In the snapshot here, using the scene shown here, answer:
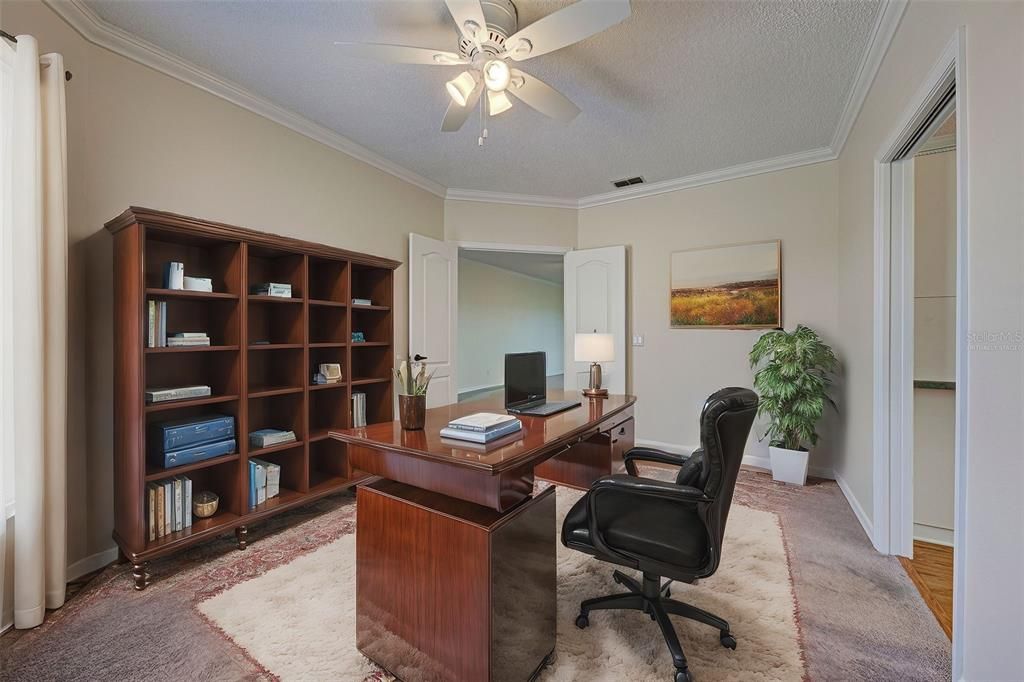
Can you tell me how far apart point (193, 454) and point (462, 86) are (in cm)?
237

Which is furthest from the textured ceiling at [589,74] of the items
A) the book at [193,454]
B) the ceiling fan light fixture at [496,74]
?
the book at [193,454]

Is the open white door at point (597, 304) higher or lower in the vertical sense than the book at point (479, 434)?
higher

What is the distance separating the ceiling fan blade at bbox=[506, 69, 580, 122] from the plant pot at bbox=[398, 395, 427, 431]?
160 cm

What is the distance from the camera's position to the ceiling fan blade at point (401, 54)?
177 centimetres

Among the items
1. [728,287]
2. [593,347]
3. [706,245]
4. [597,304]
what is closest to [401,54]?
[593,347]

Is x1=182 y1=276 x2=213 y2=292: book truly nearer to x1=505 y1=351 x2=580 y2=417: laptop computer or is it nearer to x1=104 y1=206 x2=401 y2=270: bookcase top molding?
x1=104 y1=206 x2=401 y2=270: bookcase top molding

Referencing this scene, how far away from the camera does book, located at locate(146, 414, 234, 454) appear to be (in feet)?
6.91

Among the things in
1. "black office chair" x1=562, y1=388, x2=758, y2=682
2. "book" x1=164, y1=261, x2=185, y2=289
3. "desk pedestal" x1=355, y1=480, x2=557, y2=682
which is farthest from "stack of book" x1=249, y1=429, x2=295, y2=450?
"black office chair" x1=562, y1=388, x2=758, y2=682

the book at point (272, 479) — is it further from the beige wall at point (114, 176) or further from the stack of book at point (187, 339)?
the stack of book at point (187, 339)

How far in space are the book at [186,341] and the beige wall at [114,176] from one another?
37 cm

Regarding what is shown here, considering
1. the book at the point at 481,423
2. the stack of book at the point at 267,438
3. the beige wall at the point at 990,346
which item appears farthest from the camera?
the stack of book at the point at 267,438

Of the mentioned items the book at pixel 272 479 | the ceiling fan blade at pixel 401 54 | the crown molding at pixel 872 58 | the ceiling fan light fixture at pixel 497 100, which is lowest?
the book at pixel 272 479

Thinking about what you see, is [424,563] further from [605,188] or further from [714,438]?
[605,188]

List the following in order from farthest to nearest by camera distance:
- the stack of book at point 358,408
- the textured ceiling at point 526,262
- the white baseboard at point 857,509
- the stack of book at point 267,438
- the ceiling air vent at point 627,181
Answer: the textured ceiling at point 526,262 → the ceiling air vent at point 627,181 → the stack of book at point 358,408 → the stack of book at point 267,438 → the white baseboard at point 857,509
